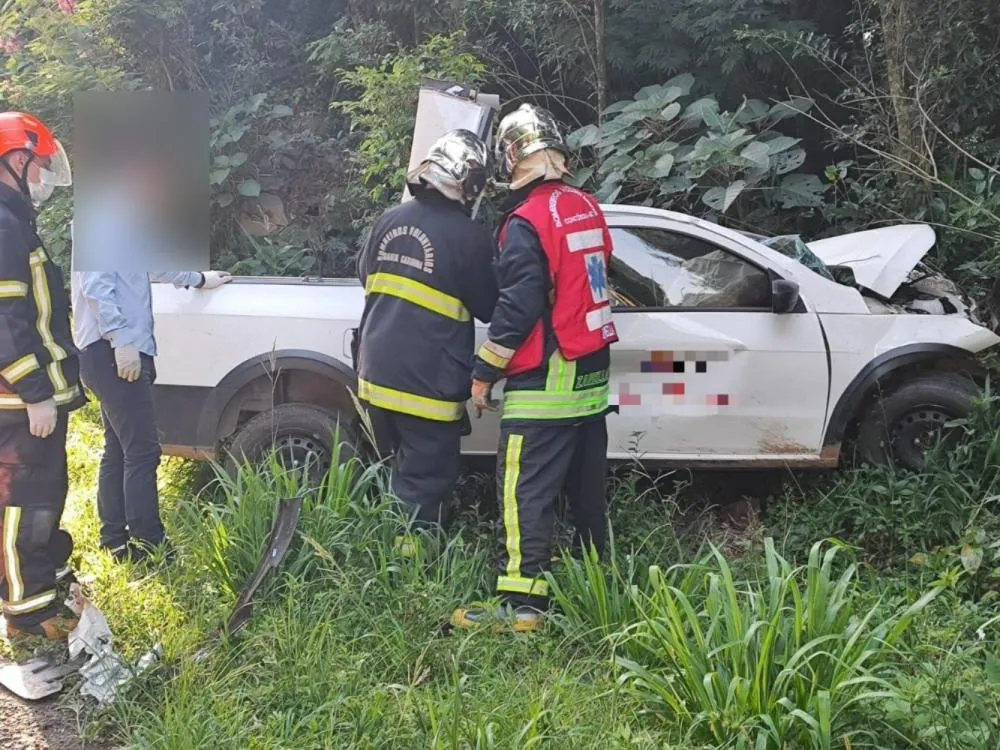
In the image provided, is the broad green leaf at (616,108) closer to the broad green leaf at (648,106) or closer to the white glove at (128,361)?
the broad green leaf at (648,106)

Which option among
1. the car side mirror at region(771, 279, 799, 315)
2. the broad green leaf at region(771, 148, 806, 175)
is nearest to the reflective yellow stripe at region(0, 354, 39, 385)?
the car side mirror at region(771, 279, 799, 315)

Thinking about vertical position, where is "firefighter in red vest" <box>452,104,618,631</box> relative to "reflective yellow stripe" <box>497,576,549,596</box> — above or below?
above

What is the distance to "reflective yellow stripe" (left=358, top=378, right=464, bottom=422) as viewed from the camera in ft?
12.0

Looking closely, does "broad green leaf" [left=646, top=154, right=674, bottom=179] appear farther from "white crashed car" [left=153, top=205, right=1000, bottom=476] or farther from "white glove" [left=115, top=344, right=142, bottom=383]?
"white glove" [left=115, top=344, right=142, bottom=383]

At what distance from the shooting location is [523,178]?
3.58 meters

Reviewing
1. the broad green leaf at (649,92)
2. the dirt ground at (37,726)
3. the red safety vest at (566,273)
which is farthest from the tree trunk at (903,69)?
the dirt ground at (37,726)

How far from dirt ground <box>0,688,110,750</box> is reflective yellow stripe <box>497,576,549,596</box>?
4.57 feet

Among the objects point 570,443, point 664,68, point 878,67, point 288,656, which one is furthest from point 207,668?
point 878,67

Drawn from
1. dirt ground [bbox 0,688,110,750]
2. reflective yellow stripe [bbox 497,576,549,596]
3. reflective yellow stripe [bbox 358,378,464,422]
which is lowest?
dirt ground [bbox 0,688,110,750]

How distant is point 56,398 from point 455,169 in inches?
68.6

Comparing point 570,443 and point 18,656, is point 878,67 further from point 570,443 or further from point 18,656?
point 18,656

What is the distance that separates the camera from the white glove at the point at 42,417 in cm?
333

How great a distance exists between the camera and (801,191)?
6.52 m

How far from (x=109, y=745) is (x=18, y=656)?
2.60 feet
